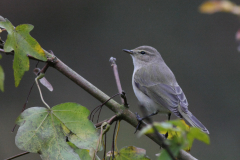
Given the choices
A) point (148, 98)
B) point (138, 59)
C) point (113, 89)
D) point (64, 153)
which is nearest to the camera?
point (64, 153)

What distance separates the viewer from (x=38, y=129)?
4.33 feet

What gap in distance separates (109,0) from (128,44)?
1.29m

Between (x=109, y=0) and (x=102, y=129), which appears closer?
(x=102, y=129)

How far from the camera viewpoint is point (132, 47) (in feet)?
22.6

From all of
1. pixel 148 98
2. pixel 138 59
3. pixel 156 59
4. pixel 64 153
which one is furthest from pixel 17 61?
pixel 156 59

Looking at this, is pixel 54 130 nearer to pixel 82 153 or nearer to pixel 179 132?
pixel 82 153

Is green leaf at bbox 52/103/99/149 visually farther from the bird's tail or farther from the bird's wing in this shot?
the bird's wing

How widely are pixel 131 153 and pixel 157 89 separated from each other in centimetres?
174

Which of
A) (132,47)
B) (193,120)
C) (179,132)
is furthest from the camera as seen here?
(132,47)

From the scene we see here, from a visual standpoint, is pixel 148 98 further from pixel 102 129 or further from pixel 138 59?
pixel 102 129

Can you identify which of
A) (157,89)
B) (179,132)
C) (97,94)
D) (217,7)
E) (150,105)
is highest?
(217,7)

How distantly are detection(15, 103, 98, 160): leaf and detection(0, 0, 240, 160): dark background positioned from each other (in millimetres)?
4781

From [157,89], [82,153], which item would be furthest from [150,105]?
[82,153]

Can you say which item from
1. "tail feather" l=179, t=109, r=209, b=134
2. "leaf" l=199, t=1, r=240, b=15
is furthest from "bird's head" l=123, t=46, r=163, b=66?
"leaf" l=199, t=1, r=240, b=15
